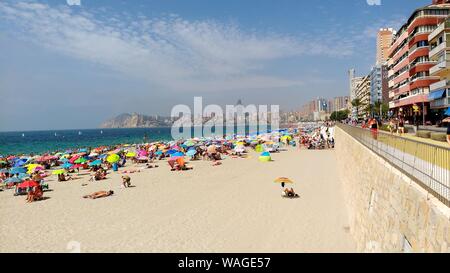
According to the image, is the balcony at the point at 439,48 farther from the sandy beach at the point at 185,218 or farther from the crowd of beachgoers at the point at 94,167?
the sandy beach at the point at 185,218

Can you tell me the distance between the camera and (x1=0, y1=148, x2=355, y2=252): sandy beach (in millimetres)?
10461

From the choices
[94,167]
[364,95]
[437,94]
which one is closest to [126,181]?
[94,167]

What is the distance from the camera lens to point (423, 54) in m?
36.7

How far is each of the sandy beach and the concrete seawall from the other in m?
2.86

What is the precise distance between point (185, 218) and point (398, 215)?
948 cm

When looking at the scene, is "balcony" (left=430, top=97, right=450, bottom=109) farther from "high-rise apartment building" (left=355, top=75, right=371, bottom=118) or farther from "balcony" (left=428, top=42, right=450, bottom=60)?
"high-rise apartment building" (left=355, top=75, right=371, bottom=118)

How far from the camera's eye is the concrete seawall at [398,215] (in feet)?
12.1

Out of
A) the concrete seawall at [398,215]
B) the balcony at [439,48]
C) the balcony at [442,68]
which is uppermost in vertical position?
the balcony at [439,48]

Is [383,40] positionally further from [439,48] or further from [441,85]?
[441,85]

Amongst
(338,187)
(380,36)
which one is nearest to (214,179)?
(338,187)

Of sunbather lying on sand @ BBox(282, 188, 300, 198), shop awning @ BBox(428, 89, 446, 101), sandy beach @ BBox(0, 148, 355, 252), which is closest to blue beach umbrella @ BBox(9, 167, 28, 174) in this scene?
sandy beach @ BBox(0, 148, 355, 252)

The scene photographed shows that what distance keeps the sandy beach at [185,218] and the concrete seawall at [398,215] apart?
2858 mm

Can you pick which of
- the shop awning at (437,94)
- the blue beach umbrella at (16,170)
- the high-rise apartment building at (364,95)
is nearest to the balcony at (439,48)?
the shop awning at (437,94)
